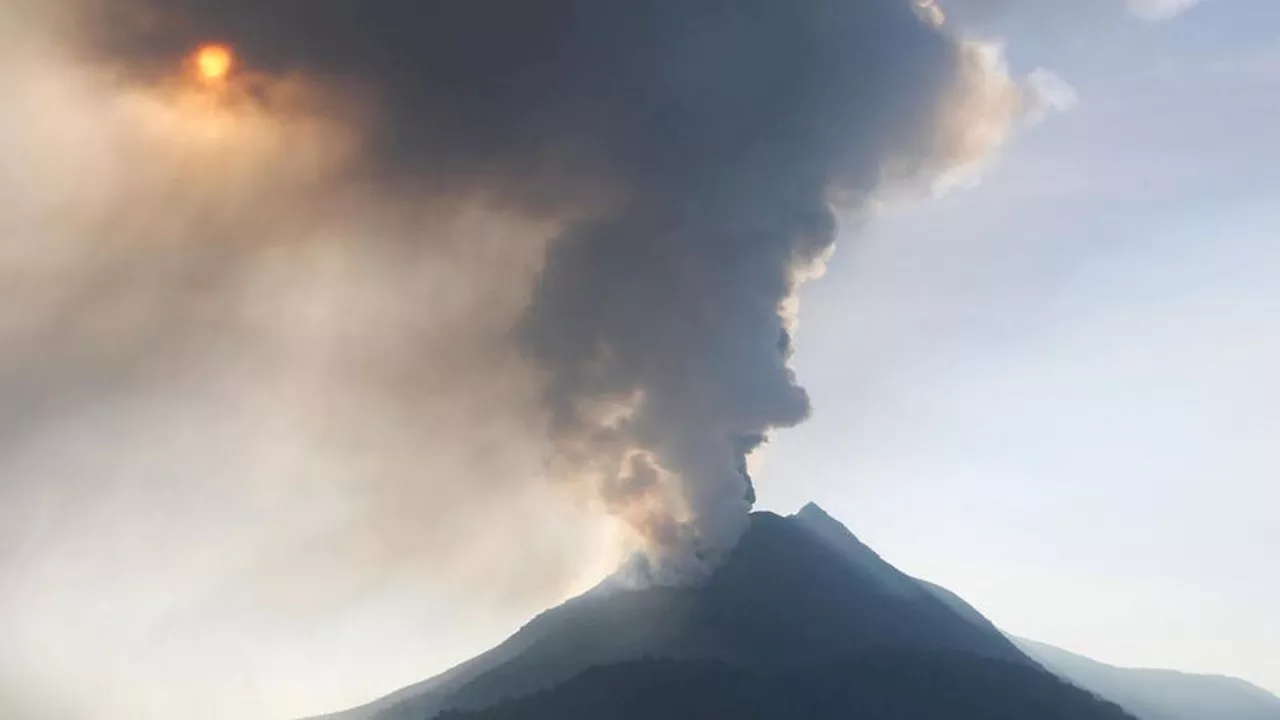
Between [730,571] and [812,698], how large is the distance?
84.1 ft

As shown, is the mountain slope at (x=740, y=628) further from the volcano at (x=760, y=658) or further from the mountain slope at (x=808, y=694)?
the mountain slope at (x=808, y=694)

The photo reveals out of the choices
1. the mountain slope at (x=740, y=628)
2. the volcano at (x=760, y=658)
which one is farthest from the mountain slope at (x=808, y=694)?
the mountain slope at (x=740, y=628)

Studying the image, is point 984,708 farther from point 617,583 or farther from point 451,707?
point 451,707

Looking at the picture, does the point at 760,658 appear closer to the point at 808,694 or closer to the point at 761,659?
the point at 761,659

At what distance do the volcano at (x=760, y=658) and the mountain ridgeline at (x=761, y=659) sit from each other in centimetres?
22

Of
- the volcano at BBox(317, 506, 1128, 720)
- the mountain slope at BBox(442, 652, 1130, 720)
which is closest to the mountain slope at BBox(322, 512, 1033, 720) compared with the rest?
the volcano at BBox(317, 506, 1128, 720)

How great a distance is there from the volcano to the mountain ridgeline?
0.22m

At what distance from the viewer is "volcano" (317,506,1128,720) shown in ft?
416

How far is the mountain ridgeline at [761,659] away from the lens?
127 m

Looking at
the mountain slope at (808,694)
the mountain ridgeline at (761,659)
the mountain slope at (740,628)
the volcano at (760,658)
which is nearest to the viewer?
the mountain slope at (808,694)

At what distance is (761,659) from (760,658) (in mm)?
276

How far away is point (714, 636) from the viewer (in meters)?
140

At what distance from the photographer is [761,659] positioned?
13575 centimetres

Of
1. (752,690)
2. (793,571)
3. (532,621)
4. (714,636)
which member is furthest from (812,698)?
(532,621)
